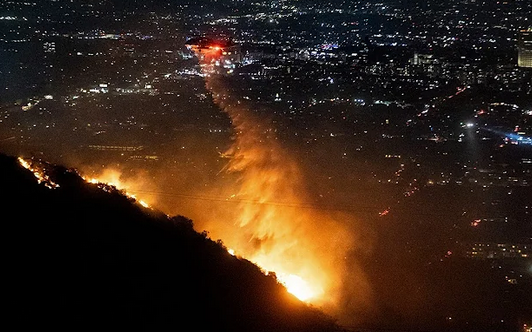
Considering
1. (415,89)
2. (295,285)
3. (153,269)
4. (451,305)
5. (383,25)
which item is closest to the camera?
(153,269)

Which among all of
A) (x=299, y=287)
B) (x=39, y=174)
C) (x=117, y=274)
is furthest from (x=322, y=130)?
(x=117, y=274)

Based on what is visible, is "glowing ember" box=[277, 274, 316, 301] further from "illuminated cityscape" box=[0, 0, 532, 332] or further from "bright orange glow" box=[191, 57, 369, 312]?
"illuminated cityscape" box=[0, 0, 532, 332]

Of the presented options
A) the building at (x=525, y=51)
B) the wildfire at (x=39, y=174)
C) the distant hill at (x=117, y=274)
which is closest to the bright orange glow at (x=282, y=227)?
the distant hill at (x=117, y=274)

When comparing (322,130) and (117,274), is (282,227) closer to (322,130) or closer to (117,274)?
(117,274)

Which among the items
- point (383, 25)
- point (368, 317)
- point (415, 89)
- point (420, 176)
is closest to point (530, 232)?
point (420, 176)

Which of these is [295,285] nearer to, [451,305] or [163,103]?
[451,305]
